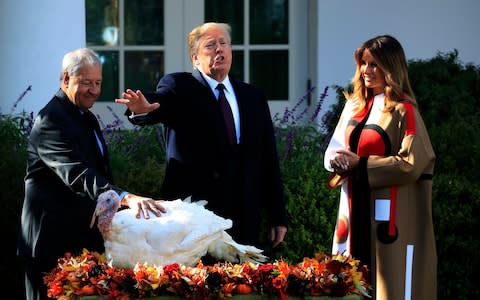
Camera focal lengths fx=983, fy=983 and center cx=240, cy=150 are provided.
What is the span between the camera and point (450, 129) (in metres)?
7.22

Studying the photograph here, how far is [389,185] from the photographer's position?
16.6 ft

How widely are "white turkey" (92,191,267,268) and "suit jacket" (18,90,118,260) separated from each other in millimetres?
341

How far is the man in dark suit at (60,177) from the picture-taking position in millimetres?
4562

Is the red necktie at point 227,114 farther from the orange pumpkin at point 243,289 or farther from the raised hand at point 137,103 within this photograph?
the orange pumpkin at point 243,289

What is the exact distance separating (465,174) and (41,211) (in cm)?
348

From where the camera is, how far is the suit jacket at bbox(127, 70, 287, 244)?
4977mm

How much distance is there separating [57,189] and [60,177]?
0.52 feet

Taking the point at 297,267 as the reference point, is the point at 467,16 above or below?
above

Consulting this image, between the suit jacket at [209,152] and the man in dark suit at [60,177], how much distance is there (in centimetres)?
35

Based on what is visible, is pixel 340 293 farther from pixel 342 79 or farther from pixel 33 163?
pixel 342 79

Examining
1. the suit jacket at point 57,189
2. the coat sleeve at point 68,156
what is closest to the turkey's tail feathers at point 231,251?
the coat sleeve at point 68,156

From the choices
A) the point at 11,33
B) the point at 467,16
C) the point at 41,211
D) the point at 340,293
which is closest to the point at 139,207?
the point at 41,211

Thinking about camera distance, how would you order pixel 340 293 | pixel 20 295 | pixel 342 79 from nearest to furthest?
pixel 340 293
pixel 20 295
pixel 342 79

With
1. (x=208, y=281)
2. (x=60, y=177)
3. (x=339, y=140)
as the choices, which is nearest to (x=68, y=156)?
(x=60, y=177)
